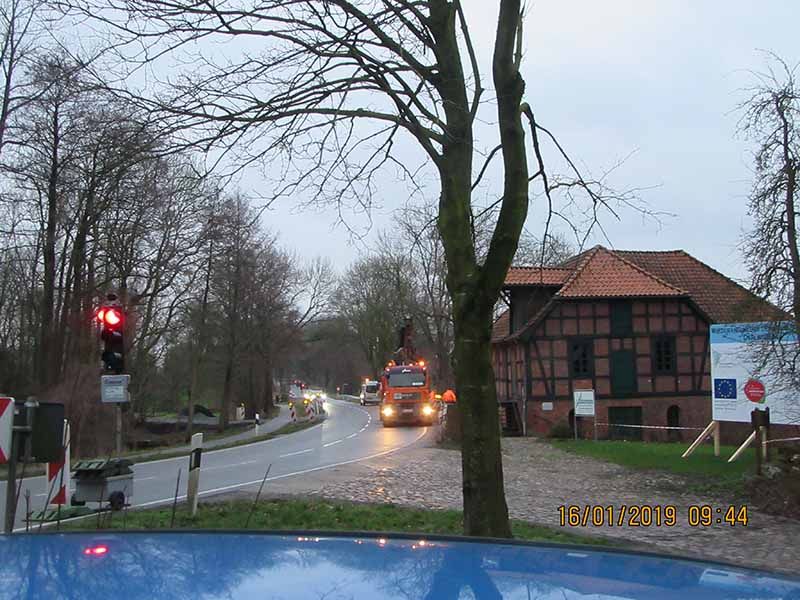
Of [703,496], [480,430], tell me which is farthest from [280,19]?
[703,496]

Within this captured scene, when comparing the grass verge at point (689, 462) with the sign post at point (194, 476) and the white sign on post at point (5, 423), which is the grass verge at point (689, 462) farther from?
the white sign on post at point (5, 423)

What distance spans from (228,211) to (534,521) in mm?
5733

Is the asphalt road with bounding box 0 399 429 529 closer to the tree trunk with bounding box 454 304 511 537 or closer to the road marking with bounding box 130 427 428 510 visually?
the road marking with bounding box 130 427 428 510

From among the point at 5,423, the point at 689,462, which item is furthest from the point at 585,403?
the point at 5,423

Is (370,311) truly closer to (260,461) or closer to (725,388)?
(260,461)

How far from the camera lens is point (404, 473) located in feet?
59.2

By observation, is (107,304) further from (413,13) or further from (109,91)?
(413,13)

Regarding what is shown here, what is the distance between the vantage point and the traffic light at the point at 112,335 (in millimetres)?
13273

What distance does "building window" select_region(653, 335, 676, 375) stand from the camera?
3566cm

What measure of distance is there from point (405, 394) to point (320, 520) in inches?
1152

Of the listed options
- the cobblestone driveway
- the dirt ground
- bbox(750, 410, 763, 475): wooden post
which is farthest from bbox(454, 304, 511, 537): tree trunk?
bbox(750, 410, 763, 475): wooden post

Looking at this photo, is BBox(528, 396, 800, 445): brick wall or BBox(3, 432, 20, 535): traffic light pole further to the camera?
BBox(528, 396, 800, 445): brick wall

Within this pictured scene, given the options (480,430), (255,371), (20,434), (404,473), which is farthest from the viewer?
(255,371)

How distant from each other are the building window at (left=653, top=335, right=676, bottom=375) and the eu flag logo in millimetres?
17492
